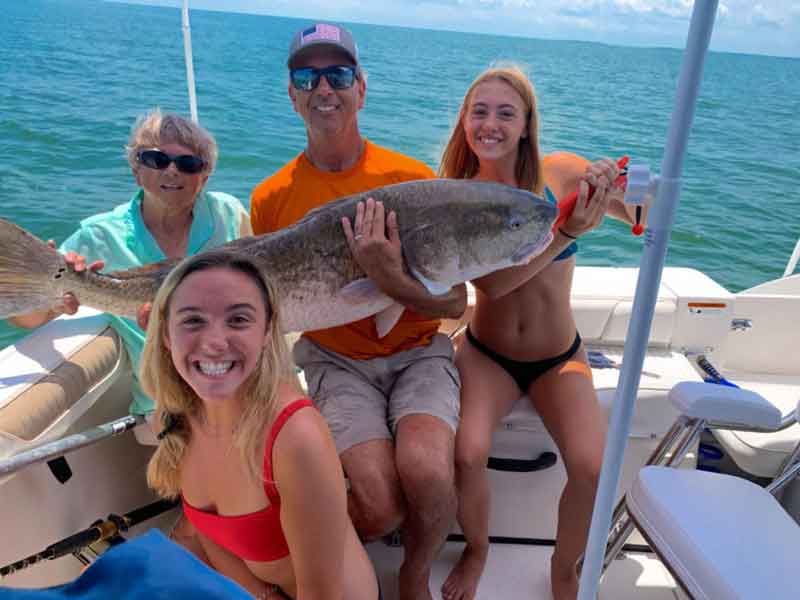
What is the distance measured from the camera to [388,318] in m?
2.66

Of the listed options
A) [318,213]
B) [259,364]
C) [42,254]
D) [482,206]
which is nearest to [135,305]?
[42,254]

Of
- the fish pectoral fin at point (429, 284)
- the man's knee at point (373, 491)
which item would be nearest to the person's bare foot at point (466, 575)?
the man's knee at point (373, 491)

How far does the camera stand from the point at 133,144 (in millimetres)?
3021

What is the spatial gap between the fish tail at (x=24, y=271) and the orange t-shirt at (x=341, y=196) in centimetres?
83

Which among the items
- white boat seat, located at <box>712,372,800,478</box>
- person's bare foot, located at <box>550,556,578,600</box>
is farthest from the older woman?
white boat seat, located at <box>712,372,800,478</box>

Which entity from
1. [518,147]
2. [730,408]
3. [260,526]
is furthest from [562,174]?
[260,526]

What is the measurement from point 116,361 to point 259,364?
4.61ft

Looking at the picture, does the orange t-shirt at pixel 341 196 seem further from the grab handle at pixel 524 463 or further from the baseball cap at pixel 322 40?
the grab handle at pixel 524 463

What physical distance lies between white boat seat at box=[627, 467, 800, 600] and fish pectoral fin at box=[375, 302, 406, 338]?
3.52 feet

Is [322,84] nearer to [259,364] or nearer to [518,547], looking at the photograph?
[259,364]

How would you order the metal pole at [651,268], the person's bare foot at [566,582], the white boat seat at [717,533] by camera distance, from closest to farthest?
the metal pole at [651,268]
the white boat seat at [717,533]
the person's bare foot at [566,582]

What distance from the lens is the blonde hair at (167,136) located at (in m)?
2.95

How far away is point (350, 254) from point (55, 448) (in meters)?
1.22

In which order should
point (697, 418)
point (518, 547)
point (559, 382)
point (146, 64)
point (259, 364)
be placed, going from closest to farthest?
point (259, 364) < point (697, 418) < point (559, 382) < point (518, 547) < point (146, 64)
